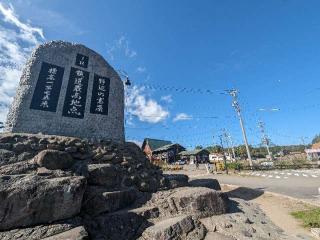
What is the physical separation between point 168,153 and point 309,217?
154 ft

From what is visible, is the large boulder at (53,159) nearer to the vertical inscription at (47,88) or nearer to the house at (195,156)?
the vertical inscription at (47,88)

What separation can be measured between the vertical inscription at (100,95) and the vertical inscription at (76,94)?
0.44m

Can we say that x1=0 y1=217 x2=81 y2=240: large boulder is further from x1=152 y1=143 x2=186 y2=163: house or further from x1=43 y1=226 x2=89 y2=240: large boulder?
x1=152 y1=143 x2=186 y2=163: house

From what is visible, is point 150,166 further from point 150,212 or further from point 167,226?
point 167,226

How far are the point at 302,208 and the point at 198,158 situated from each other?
47.2 metres

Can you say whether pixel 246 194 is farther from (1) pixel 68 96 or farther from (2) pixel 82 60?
(2) pixel 82 60

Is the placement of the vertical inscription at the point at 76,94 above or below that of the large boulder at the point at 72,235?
above

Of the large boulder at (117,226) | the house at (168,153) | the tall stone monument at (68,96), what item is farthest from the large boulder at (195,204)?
the house at (168,153)

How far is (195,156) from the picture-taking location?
5631 centimetres

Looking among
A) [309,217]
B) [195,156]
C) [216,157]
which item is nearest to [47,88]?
[309,217]

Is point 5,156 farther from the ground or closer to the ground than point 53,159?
farther from the ground

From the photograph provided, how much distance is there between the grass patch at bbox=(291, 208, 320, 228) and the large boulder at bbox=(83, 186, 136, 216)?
6319mm

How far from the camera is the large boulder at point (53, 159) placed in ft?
22.6

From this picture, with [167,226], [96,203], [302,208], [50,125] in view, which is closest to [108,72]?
[50,125]
